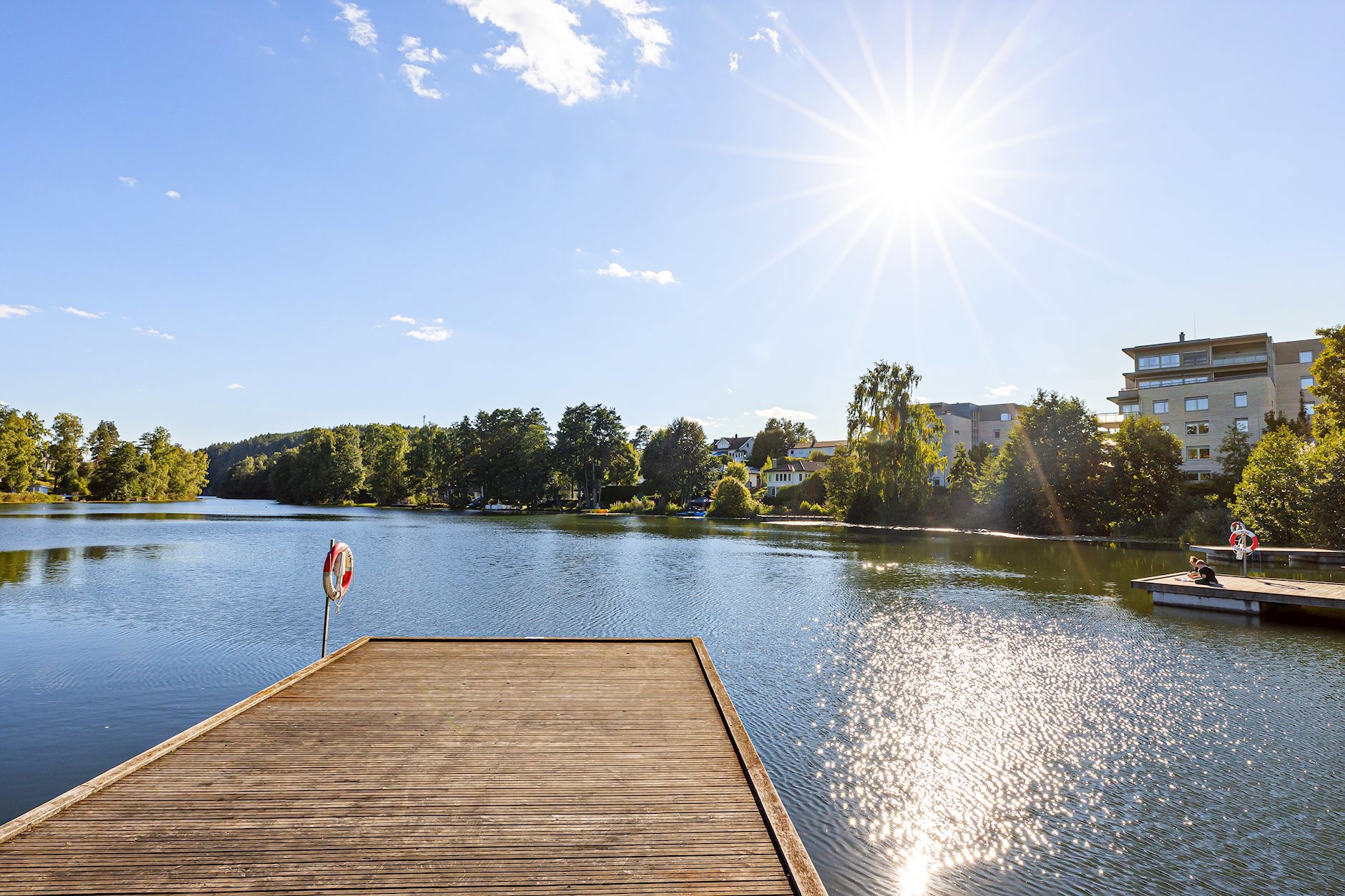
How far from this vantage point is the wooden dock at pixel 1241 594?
1922cm

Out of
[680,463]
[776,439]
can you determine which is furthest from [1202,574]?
[776,439]

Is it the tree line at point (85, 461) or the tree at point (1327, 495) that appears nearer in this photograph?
the tree at point (1327, 495)

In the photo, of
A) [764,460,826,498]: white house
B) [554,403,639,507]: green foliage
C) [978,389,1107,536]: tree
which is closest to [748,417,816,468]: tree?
[764,460,826,498]: white house

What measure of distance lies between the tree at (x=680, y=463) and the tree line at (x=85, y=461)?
8463 centimetres

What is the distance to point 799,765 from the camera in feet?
29.8

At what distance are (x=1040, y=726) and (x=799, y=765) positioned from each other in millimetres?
4478

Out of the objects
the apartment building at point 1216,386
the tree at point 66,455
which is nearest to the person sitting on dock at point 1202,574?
the apartment building at point 1216,386

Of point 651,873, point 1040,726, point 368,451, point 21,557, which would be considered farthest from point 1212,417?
point 368,451

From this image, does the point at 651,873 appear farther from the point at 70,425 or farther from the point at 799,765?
the point at 70,425

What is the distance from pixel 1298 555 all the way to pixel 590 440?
80.5 metres

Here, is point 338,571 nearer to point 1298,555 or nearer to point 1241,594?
point 1241,594

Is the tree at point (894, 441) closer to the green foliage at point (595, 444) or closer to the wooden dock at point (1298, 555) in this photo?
the wooden dock at point (1298, 555)

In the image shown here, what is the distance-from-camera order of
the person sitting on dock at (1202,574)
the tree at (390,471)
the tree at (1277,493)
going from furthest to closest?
the tree at (390,471) → the tree at (1277,493) → the person sitting on dock at (1202,574)

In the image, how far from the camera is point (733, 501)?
79.8m
